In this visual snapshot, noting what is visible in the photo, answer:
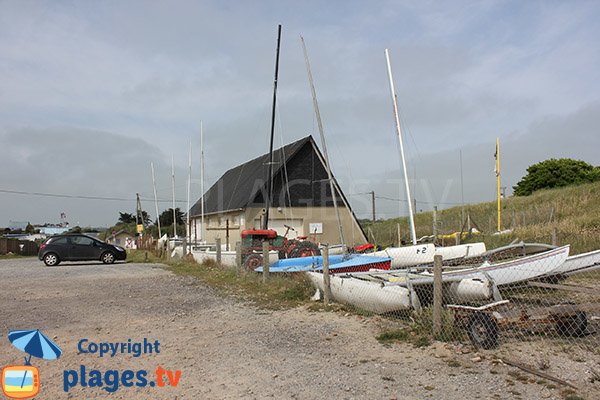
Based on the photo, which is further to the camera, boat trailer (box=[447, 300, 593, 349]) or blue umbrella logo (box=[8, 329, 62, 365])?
boat trailer (box=[447, 300, 593, 349])

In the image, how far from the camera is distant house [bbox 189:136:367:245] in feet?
92.3

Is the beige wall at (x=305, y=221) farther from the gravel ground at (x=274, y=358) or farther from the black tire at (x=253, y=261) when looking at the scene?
the gravel ground at (x=274, y=358)

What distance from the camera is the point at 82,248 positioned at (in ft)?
82.7

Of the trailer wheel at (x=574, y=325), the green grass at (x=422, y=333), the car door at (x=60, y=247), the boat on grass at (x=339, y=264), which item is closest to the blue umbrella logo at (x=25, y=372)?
the green grass at (x=422, y=333)

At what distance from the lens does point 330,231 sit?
97.0 ft

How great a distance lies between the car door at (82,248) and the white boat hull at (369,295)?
1782cm

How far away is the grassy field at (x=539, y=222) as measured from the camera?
20.0 meters

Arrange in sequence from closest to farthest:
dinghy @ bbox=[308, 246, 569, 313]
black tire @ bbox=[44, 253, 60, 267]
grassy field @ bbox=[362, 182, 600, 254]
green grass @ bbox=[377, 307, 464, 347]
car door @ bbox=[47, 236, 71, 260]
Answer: green grass @ bbox=[377, 307, 464, 347] → dinghy @ bbox=[308, 246, 569, 313] → grassy field @ bbox=[362, 182, 600, 254] → black tire @ bbox=[44, 253, 60, 267] → car door @ bbox=[47, 236, 71, 260]

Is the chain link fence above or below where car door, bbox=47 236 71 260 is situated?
below

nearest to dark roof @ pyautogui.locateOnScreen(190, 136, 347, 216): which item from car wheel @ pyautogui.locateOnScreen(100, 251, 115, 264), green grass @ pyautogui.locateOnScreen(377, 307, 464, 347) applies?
car wheel @ pyautogui.locateOnScreen(100, 251, 115, 264)

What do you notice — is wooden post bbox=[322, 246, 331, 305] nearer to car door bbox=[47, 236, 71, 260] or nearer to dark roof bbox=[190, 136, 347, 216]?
dark roof bbox=[190, 136, 347, 216]

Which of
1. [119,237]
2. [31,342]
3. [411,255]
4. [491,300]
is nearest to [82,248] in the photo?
[411,255]

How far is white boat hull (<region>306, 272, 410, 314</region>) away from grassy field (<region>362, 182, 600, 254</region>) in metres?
10.3

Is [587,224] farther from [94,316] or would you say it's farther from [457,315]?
[94,316]
